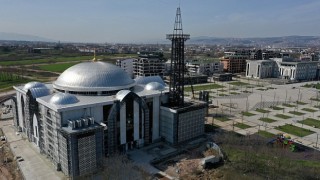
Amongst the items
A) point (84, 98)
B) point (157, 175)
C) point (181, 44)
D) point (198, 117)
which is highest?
point (181, 44)

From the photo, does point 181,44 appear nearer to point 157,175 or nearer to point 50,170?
point 157,175

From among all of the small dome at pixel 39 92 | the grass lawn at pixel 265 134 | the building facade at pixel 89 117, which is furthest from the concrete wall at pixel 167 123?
the small dome at pixel 39 92

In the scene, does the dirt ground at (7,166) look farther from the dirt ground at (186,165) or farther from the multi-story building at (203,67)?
the multi-story building at (203,67)

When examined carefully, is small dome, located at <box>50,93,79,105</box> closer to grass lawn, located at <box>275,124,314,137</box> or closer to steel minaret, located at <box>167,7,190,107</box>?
steel minaret, located at <box>167,7,190,107</box>

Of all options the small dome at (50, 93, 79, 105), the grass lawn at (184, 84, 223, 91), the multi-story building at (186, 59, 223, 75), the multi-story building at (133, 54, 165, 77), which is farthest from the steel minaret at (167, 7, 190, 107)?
Answer: the multi-story building at (186, 59, 223, 75)

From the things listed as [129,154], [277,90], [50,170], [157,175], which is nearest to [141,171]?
[157,175]

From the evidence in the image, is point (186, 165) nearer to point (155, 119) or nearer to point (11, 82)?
point (155, 119)

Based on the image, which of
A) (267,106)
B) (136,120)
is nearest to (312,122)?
(267,106)
